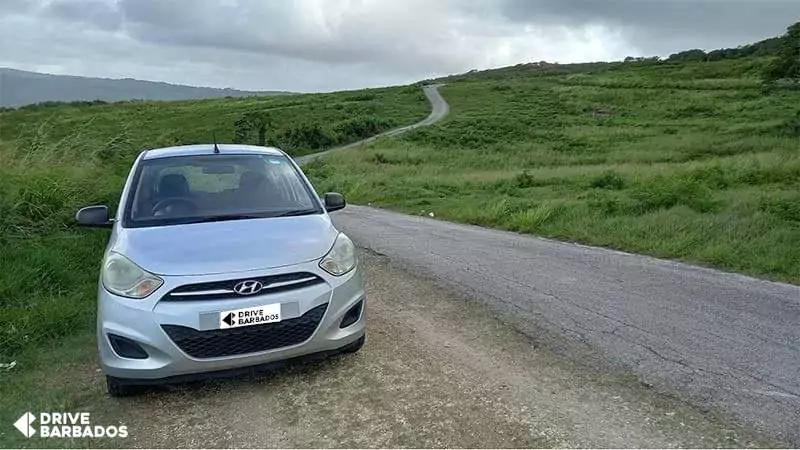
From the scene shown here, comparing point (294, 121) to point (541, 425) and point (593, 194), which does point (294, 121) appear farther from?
point (541, 425)

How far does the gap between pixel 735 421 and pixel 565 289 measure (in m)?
2.93

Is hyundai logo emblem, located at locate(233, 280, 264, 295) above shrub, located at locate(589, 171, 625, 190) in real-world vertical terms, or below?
above

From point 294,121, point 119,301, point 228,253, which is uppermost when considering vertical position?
point 228,253

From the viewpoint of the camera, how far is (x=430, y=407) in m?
3.75

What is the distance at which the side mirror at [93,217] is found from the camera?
511 centimetres

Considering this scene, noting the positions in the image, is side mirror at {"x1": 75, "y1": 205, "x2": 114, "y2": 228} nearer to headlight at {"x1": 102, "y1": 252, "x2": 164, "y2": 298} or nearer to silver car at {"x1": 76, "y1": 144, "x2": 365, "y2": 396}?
silver car at {"x1": 76, "y1": 144, "x2": 365, "y2": 396}

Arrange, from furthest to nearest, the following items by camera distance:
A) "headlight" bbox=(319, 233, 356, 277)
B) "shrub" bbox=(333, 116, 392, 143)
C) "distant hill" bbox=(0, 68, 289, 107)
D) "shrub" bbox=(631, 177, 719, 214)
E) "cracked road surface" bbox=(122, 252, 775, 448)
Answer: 1. "shrub" bbox=(333, 116, 392, 143)
2. "distant hill" bbox=(0, 68, 289, 107)
3. "shrub" bbox=(631, 177, 719, 214)
4. "headlight" bbox=(319, 233, 356, 277)
5. "cracked road surface" bbox=(122, 252, 775, 448)

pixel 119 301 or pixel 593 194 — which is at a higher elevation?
pixel 119 301

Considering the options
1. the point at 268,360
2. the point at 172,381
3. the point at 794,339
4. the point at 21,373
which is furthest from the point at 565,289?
the point at 21,373

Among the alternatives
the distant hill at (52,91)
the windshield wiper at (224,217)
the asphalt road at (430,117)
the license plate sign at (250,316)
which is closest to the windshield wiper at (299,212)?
the windshield wiper at (224,217)

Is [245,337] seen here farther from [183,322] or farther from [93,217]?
[93,217]

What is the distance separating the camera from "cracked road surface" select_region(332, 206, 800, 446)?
3.99 metres

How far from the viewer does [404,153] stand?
34.2m

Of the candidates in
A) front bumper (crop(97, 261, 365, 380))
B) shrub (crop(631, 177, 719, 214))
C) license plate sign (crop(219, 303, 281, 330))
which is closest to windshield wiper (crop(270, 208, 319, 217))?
front bumper (crop(97, 261, 365, 380))
